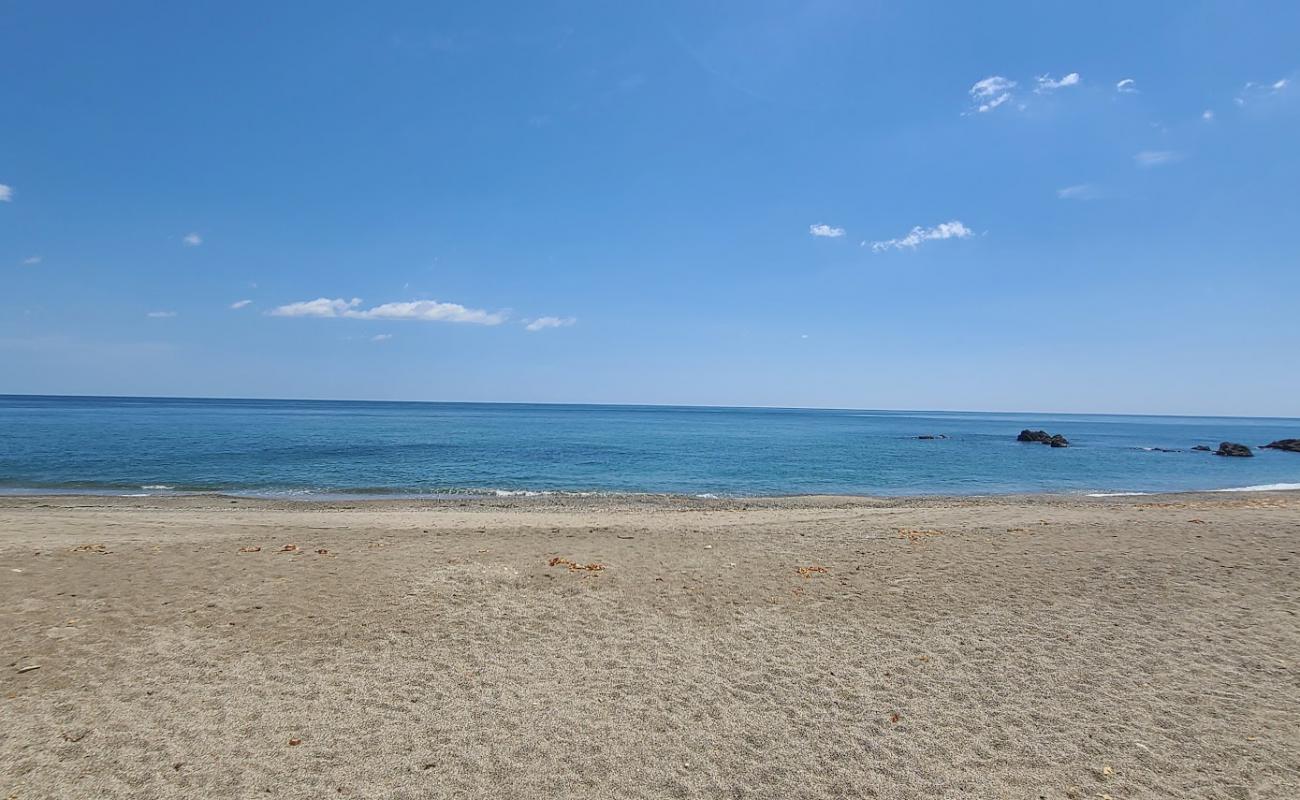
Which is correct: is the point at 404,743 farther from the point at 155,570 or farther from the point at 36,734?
the point at 155,570

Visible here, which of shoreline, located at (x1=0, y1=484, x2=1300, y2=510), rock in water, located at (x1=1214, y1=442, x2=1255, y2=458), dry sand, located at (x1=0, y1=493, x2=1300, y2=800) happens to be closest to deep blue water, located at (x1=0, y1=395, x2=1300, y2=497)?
shoreline, located at (x1=0, y1=484, x2=1300, y2=510)

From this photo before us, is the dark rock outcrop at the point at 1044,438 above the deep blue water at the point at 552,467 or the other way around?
above

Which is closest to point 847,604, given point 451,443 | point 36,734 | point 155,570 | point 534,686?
point 534,686

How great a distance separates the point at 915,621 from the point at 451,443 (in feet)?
170

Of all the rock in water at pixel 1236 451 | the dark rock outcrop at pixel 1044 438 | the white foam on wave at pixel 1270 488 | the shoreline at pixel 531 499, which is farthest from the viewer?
the dark rock outcrop at pixel 1044 438

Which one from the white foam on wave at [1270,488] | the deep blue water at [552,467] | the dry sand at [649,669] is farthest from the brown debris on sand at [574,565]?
the white foam on wave at [1270,488]

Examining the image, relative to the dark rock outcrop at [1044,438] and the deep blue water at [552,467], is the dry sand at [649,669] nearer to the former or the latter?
the deep blue water at [552,467]

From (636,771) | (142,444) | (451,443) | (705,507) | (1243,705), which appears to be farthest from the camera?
(451,443)

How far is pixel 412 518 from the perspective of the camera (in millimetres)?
19391

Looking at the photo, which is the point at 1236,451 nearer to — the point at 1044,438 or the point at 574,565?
the point at 1044,438

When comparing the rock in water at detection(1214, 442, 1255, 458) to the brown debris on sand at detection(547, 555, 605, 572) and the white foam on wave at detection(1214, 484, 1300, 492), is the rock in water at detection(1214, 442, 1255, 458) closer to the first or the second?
the white foam on wave at detection(1214, 484, 1300, 492)

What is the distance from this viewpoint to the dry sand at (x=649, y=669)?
5457 millimetres

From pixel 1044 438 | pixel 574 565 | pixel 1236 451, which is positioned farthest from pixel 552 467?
pixel 1236 451

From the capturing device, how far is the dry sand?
215 inches
